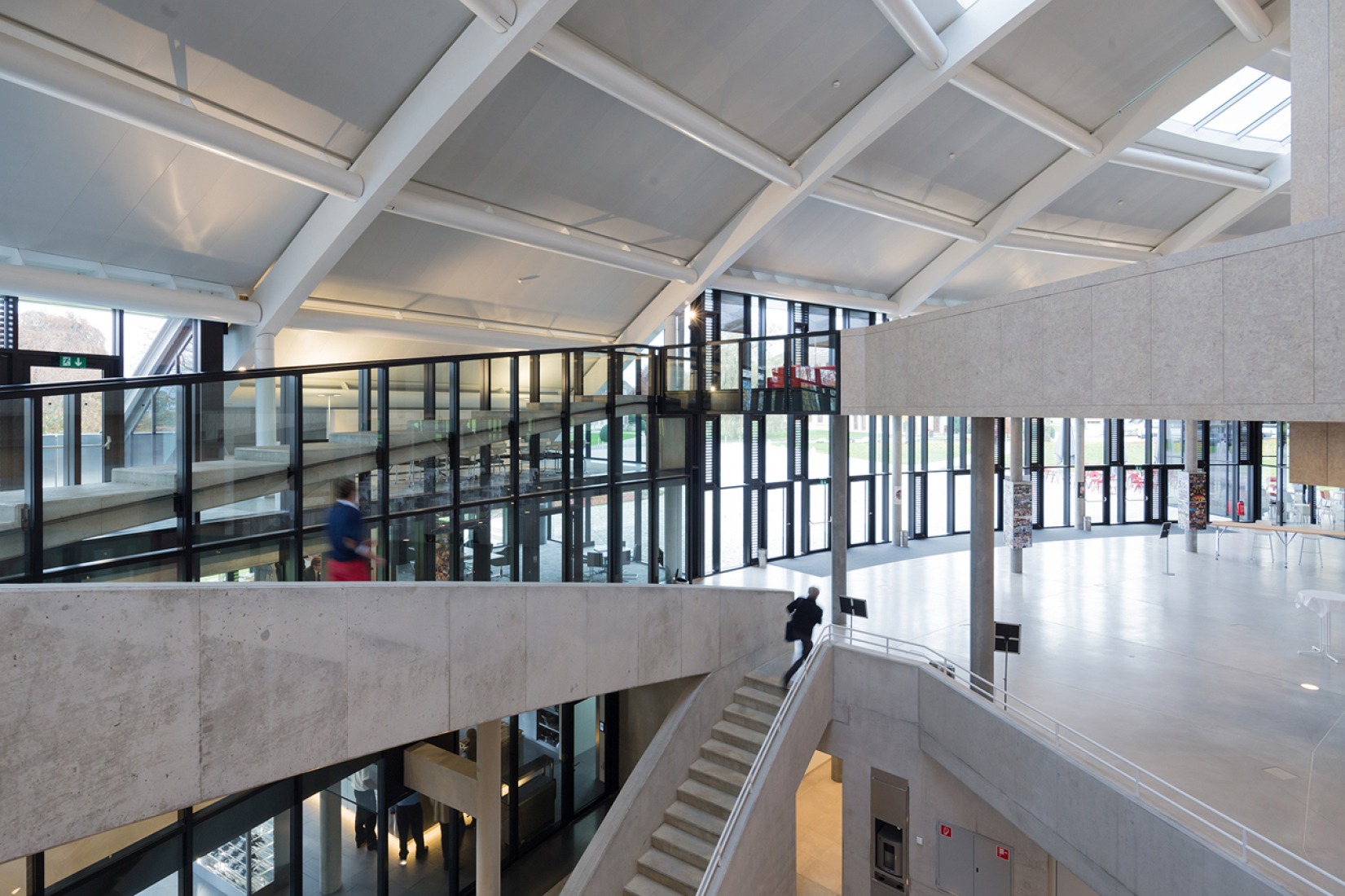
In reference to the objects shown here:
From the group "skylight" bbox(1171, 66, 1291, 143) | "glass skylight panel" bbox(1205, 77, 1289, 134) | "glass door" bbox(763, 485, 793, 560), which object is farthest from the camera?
"glass door" bbox(763, 485, 793, 560)

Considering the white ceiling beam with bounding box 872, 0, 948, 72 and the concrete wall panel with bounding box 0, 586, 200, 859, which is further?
the white ceiling beam with bounding box 872, 0, 948, 72

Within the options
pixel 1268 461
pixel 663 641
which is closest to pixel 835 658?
pixel 663 641

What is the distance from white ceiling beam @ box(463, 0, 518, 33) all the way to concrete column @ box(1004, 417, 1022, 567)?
15537 millimetres

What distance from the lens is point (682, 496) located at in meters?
18.2

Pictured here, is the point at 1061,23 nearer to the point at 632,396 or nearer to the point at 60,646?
the point at 632,396

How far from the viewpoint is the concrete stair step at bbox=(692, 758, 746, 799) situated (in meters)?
10.1

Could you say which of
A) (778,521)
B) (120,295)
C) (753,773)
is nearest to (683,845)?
(753,773)

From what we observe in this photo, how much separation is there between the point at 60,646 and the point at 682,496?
1470cm

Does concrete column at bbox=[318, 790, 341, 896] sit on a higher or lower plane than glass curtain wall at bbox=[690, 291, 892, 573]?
lower

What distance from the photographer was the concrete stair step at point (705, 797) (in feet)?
32.3

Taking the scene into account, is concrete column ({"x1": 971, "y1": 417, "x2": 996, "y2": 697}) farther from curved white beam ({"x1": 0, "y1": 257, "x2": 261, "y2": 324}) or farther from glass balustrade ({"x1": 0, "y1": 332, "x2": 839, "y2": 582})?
curved white beam ({"x1": 0, "y1": 257, "x2": 261, "y2": 324})

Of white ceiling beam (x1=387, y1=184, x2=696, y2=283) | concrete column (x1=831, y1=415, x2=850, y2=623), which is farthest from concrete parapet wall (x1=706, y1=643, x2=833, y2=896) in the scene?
white ceiling beam (x1=387, y1=184, x2=696, y2=283)

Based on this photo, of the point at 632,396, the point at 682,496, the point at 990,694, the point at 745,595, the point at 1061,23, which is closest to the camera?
the point at 990,694

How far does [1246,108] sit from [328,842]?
83.6 feet
